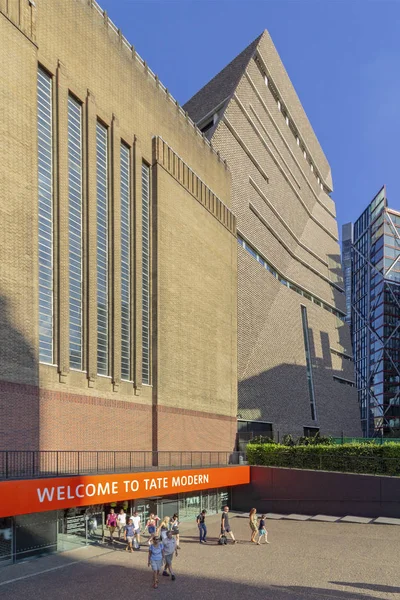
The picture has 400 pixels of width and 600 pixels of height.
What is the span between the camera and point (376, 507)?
97.1 ft

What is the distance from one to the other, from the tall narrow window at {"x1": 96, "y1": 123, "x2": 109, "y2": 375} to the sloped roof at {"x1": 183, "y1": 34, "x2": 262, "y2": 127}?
2134 cm

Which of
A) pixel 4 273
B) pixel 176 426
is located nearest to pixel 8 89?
pixel 4 273

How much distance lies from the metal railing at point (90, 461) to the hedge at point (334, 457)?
1730mm

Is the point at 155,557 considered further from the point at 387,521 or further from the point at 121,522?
the point at 387,521

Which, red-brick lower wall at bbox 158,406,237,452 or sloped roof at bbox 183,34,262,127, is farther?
sloped roof at bbox 183,34,262,127

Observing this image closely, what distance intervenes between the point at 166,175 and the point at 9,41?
1248cm

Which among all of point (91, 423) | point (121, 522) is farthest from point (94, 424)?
point (121, 522)

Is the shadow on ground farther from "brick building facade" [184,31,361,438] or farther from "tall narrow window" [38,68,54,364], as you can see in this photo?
"brick building facade" [184,31,361,438]

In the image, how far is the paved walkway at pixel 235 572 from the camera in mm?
15414

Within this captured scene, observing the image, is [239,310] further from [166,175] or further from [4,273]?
[4,273]

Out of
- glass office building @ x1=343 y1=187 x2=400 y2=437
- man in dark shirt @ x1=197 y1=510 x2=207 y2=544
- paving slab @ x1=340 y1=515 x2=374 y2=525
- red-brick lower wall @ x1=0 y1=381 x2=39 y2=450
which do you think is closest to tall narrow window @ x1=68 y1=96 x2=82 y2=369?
red-brick lower wall @ x1=0 y1=381 x2=39 y2=450

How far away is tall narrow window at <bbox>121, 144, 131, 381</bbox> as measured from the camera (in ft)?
92.7

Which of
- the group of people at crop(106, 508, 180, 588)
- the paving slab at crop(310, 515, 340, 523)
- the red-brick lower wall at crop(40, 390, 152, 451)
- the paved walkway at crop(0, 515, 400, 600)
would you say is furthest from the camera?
the paving slab at crop(310, 515, 340, 523)

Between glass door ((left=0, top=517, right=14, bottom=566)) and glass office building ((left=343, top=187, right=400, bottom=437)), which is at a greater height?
glass office building ((left=343, top=187, right=400, bottom=437))
